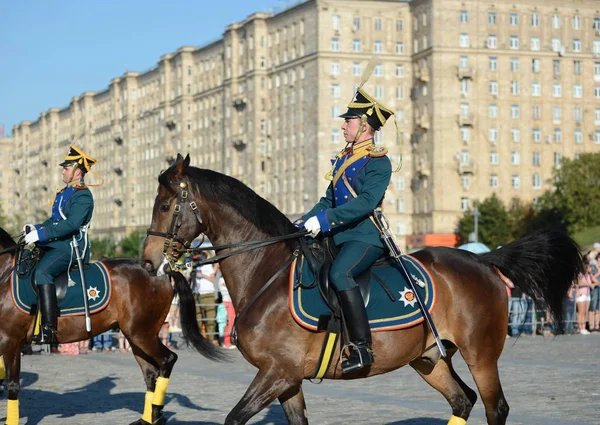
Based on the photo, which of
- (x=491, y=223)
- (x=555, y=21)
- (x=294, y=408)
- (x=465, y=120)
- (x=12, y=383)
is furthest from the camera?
(x=555, y=21)

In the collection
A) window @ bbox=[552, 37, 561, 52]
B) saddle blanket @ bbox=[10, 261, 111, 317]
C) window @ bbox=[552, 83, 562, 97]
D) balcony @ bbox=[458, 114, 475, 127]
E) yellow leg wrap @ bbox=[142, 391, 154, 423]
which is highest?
window @ bbox=[552, 37, 561, 52]

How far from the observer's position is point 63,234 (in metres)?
14.3

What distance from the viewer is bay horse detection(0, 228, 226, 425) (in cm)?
1408

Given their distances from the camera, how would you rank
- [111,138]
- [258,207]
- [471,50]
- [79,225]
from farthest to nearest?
[111,138] < [471,50] < [79,225] < [258,207]

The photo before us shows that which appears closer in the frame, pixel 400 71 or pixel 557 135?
pixel 557 135

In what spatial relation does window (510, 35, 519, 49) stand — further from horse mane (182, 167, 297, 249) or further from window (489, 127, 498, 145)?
horse mane (182, 167, 297, 249)

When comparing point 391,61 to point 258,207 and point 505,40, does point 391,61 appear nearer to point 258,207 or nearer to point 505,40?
point 505,40

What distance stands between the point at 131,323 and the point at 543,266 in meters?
5.55

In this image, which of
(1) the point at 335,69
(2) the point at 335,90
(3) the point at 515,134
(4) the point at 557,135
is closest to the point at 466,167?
(3) the point at 515,134

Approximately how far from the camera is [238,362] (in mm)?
24547

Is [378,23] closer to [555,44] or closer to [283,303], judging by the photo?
[555,44]

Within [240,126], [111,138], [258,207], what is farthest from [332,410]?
[111,138]

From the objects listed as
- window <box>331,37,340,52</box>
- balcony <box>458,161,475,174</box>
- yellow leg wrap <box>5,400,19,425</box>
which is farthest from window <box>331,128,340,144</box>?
yellow leg wrap <box>5,400,19,425</box>

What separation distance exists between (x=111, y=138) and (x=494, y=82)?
72.6m
